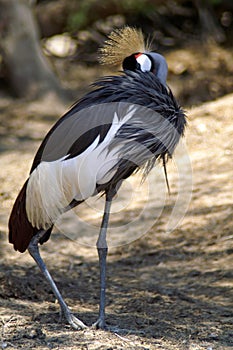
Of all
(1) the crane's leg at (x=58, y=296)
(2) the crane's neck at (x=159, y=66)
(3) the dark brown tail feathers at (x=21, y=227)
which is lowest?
(1) the crane's leg at (x=58, y=296)

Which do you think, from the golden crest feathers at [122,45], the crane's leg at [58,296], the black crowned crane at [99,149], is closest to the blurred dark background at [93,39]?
the golden crest feathers at [122,45]

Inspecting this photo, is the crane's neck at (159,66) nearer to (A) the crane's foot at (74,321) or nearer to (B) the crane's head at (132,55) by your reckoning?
(B) the crane's head at (132,55)

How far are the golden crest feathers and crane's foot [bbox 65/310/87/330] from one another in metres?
1.64

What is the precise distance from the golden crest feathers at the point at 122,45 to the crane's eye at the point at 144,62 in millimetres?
107

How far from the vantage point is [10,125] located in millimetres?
8219

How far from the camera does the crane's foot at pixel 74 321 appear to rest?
3.63 m

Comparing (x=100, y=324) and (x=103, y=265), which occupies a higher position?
(x=103, y=265)

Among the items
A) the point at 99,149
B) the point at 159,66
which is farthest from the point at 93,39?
the point at 99,149

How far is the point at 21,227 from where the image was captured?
387 centimetres

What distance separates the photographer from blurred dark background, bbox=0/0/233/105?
29.6 ft

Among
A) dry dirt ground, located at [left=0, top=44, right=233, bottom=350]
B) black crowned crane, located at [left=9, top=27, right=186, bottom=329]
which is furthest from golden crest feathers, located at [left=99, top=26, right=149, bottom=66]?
dry dirt ground, located at [left=0, top=44, right=233, bottom=350]

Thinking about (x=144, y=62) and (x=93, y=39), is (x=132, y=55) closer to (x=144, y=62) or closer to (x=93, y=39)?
(x=144, y=62)

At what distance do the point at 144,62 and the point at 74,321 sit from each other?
163 cm

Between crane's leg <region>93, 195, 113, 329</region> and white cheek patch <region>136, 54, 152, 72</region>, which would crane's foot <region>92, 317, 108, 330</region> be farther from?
white cheek patch <region>136, 54, 152, 72</region>
